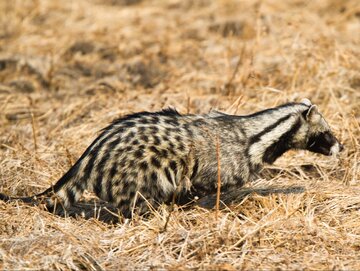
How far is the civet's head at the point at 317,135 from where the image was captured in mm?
7539

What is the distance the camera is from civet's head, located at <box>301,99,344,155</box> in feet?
24.7

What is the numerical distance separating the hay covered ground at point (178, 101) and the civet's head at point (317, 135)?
0.39 m

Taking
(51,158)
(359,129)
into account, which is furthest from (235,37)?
(51,158)

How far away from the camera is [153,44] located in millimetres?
13453

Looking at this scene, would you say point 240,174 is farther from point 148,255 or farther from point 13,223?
point 13,223

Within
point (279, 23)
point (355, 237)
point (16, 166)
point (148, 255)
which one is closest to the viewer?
point (148, 255)

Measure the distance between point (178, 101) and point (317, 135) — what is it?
306 cm

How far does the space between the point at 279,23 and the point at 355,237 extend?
753 centimetres

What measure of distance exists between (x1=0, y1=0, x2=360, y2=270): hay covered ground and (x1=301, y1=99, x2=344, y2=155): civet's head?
389mm

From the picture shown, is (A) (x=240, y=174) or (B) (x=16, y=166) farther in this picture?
(B) (x=16, y=166)

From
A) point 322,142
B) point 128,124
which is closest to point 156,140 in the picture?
point 128,124

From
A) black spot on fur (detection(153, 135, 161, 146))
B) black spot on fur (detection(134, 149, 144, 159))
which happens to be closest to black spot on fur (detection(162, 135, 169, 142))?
black spot on fur (detection(153, 135, 161, 146))

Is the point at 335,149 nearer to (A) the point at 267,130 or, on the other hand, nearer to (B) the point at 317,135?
(B) the point at 317,135

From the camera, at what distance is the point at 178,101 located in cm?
Answer: 1032
